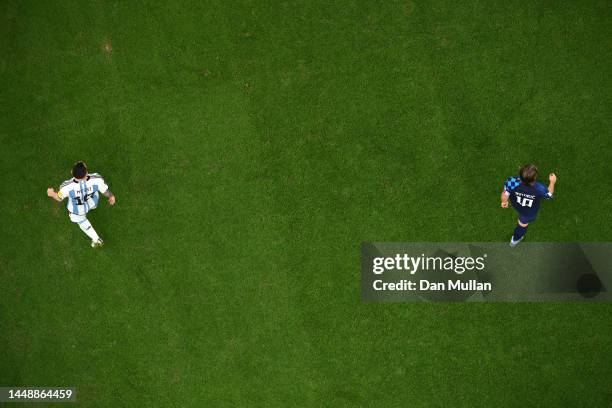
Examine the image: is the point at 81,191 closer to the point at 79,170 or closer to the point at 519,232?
the point at 79,170

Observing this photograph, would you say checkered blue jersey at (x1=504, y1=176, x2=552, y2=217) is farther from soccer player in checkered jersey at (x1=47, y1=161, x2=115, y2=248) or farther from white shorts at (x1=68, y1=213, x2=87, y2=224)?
white shorts at (x1=68, y1=213, x2=87, y2=224)

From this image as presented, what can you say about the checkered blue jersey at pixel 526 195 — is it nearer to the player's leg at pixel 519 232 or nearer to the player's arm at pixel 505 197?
the player's arm at pixel 505 197

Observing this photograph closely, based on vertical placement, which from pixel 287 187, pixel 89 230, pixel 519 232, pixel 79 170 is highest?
pixel 287 187

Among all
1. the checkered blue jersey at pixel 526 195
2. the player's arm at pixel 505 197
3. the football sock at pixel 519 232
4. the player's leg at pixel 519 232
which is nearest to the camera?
the checkered blue jersey at pixel 526 195

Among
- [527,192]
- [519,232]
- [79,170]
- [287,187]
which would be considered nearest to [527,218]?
[519,232]

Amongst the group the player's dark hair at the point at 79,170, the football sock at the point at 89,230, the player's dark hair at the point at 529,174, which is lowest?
the football sock at the point at 89,230

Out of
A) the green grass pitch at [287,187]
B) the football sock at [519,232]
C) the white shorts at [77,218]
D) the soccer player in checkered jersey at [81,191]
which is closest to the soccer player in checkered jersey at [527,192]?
the football sock at [519,232]

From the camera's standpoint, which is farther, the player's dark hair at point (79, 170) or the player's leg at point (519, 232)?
the player's leg at point (519, 232)

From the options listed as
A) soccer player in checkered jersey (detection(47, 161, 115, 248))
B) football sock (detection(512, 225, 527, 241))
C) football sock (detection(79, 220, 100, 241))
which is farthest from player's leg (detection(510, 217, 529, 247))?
football sock (detection(79, 220, 100, 241))
